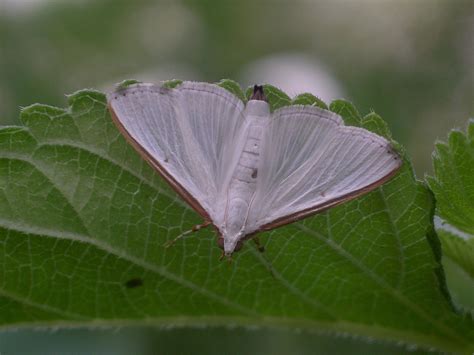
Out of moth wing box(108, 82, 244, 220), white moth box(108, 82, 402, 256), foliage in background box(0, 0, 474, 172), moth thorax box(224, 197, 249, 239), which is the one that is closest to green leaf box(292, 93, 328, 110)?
white moth box(108, 82, 402, 256)

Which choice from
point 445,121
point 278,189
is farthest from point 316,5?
point 278,189

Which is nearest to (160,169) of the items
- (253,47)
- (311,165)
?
(311,165)

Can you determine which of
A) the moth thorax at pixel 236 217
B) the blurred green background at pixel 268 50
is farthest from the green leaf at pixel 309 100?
the blurred green background at pixel 268 50

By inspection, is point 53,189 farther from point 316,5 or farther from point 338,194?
point 316,5

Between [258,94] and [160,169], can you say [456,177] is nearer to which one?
[258,94]

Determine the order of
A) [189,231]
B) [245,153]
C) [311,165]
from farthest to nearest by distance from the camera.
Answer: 1. [245,153]
2. [311,165]
3. [189,231]
